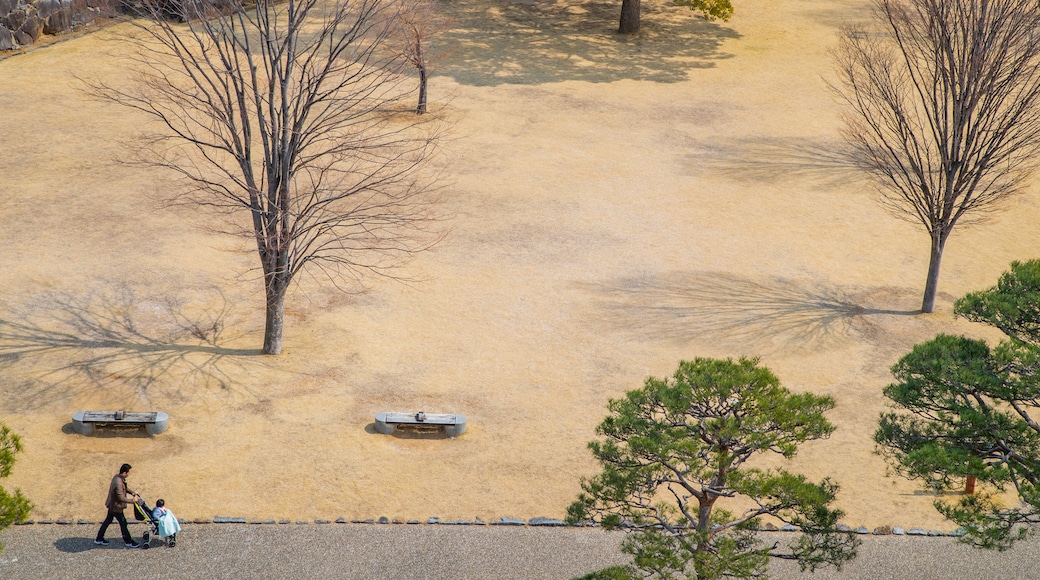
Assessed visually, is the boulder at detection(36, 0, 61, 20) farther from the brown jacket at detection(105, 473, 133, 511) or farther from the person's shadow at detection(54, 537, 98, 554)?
the brown jacket at detection(105, 473, 133, 511)

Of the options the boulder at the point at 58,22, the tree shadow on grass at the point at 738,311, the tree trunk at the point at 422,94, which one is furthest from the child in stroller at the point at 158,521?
the boulder at the point at 58,22

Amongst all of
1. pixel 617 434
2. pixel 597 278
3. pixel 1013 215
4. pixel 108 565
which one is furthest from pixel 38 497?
pixel 1013 215

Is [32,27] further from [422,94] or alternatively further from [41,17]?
[422,94]

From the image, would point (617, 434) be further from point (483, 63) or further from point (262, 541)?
point (483, 63)

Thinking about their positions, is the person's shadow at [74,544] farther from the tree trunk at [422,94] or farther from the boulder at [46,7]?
the boulder at [46,7]

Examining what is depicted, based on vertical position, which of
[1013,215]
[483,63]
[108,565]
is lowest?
[108,565]

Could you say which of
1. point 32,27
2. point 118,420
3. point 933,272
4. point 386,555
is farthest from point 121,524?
point 32,27

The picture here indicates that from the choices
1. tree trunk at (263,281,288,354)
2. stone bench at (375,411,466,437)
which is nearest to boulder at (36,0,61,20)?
tree trunk at (263,281,288,354)
